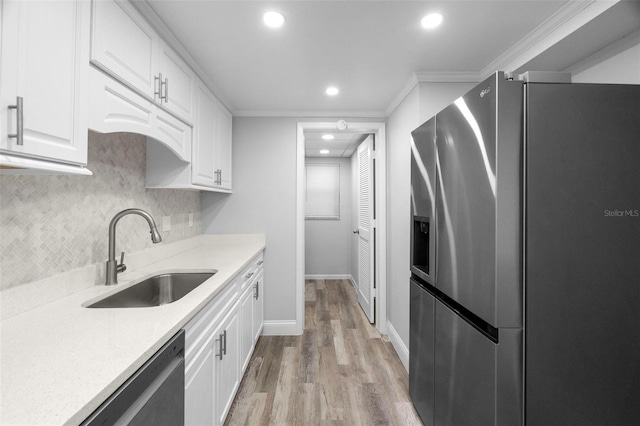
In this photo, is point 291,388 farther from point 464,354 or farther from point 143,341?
point 143,341

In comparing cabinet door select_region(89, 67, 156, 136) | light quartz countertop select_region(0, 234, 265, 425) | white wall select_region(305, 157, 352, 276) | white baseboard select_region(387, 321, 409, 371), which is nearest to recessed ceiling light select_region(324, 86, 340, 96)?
cabinet door select_region(89, 67, 156, 136)

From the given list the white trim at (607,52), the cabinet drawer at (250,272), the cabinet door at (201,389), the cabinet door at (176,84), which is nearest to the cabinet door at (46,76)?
the cabinet door at (176,84)

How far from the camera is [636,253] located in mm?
1107

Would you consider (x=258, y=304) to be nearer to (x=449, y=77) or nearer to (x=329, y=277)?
(x=449, y=77)

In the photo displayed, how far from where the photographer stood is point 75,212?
1.48m

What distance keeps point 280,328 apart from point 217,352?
1.68 meters

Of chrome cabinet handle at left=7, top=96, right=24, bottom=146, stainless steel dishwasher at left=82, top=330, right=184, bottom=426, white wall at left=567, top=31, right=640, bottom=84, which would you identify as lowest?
stainless steel dishwasher at left=82, top=330, right=184, bottom=426

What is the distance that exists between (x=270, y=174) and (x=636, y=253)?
2757mm

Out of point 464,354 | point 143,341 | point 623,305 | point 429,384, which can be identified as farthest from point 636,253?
point 143,341

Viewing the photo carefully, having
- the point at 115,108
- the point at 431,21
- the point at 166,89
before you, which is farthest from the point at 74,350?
the point at 431,21

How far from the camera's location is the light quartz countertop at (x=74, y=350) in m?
0.67

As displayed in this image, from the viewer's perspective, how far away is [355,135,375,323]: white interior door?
3.50 meters

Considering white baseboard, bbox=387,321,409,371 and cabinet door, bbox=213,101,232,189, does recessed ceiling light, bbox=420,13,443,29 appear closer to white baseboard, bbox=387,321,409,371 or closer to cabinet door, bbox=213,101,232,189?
cabinet door, bbox=213,101,232,189

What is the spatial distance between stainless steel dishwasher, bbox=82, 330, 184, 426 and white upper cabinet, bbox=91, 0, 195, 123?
113 centimetres
